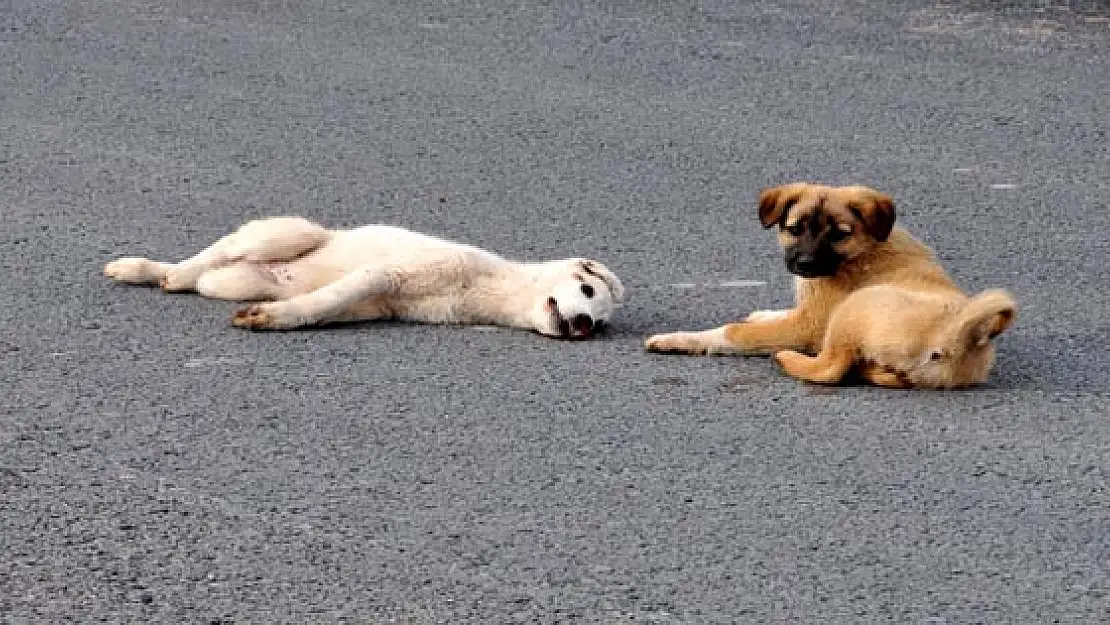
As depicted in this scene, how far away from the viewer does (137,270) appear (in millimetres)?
7426

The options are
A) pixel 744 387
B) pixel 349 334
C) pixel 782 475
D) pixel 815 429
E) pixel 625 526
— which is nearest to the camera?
pixel 625 526

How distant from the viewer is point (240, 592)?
16.1 feet

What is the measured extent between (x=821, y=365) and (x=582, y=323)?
2.82ft

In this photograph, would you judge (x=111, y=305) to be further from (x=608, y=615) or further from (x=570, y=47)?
(x=570, y=47)

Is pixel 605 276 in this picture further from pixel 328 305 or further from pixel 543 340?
pixel 328 305

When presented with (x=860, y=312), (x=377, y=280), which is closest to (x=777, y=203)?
(x=860, y=312)

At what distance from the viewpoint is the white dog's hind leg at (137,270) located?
24.4 feet

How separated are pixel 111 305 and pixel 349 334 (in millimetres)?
880

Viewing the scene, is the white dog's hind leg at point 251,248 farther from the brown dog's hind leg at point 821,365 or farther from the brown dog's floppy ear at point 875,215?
the brown dog's floppy ear at point 875,215

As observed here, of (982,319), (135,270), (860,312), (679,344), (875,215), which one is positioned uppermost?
(875,215)

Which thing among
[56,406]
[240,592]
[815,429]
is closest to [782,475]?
[815,429]

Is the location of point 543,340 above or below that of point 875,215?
below

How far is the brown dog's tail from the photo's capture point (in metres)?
6.12

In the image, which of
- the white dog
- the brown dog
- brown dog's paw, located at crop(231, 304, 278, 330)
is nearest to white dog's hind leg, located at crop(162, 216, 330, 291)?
the white dog
